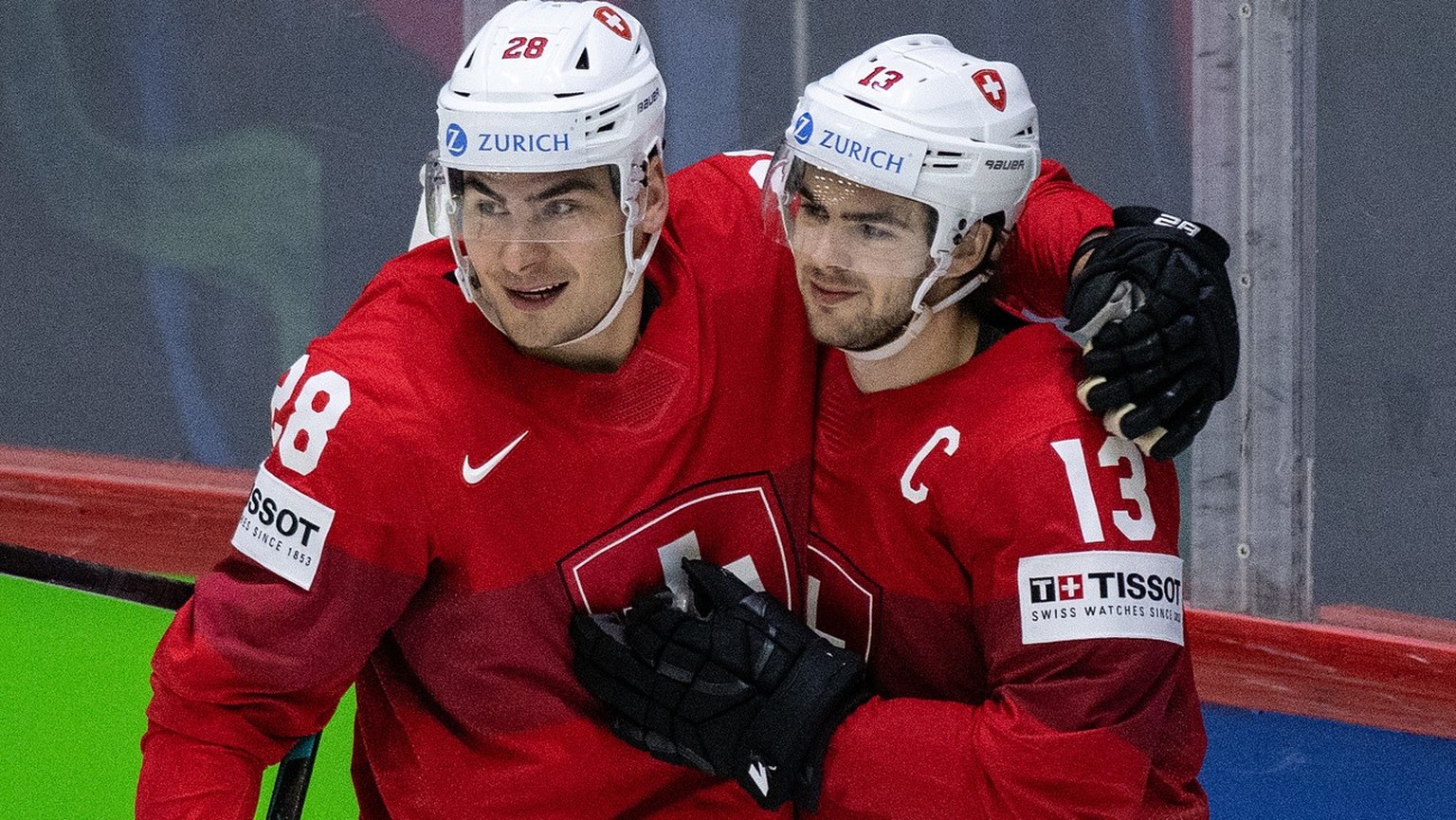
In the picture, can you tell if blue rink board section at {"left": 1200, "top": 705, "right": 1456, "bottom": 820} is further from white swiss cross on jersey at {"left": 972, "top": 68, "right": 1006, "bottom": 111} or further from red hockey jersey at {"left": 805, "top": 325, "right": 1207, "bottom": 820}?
white swiss cross on jersey at {"left": 972, "top": 68, "right": 1006, "bottom": 111}

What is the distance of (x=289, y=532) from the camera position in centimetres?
183

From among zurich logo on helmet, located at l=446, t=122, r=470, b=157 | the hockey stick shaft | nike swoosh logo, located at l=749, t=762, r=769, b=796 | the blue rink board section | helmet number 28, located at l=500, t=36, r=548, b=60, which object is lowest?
the blue rink board section

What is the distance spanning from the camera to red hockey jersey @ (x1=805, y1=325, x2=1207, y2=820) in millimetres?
1803

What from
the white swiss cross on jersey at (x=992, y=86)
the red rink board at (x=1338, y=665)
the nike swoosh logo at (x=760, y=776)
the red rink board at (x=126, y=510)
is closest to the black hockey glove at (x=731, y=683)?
the nike swoosh logo at (x=760, y=776)

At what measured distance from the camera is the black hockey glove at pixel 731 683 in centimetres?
187

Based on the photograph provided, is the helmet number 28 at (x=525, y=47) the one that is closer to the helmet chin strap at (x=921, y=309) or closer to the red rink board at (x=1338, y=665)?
the helmet chin strap at (x=921, y=309)

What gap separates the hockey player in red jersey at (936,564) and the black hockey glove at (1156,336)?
4cm

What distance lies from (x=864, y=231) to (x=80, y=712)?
2.45m

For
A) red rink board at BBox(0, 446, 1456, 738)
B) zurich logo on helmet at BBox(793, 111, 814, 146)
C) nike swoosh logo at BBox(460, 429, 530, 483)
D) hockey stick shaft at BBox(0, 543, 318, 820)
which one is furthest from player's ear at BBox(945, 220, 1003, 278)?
red rink board at BBox(0, 446, 1456, 738)

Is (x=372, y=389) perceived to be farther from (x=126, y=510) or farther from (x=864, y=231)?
(x=126, y=510)

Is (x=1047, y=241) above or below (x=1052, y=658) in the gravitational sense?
above

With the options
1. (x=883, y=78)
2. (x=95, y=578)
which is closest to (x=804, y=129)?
(x=883, y=78)

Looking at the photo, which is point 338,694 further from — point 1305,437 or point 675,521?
point 1305,437

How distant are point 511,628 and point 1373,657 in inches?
81.5
